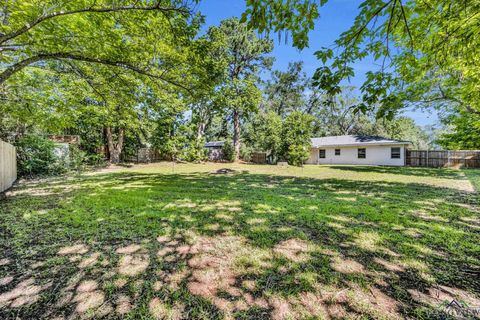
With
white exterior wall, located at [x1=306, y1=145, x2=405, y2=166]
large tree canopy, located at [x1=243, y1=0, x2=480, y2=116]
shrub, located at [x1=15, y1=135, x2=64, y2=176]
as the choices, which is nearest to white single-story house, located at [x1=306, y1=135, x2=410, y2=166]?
white exterior wall, located at [x1=306, y1=145, x2=405, y2=166]

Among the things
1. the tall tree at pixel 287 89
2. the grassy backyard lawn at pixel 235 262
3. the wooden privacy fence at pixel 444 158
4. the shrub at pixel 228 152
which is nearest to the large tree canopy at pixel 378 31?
the grassy backyard lawn at pixel 235 262

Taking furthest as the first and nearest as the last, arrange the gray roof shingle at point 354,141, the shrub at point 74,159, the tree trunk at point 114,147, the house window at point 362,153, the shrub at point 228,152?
the shrub at point 228,152 → the house window at point 362,153 → the gray roof shingle at point 354,141 → the tree trunk at point 114,147 → the shrub at point 74,159

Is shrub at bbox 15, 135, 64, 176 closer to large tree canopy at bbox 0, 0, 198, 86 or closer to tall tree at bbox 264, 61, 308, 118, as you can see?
large tree canopy at bbox 0, 0, 198, 86

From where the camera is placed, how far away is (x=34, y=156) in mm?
9859

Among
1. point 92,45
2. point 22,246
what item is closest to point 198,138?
point 92,45

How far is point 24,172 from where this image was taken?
9633 millimetres

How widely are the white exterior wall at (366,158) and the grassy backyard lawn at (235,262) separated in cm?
1825

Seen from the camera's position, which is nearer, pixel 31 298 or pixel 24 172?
pixel 31 298

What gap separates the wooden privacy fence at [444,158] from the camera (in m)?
18.1

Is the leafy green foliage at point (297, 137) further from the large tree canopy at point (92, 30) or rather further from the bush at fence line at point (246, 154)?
the large tree canopy at point (92, 30)

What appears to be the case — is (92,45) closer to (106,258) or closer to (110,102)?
(110,102)

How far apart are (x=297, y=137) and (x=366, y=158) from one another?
29.4 ft

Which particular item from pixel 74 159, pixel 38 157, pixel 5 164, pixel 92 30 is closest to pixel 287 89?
pixel 74 159

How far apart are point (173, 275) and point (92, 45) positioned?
4.34 m
